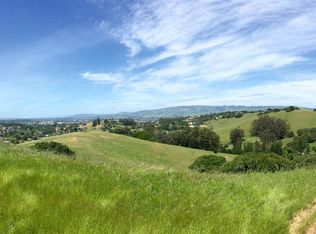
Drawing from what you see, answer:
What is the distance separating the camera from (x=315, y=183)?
1388cm

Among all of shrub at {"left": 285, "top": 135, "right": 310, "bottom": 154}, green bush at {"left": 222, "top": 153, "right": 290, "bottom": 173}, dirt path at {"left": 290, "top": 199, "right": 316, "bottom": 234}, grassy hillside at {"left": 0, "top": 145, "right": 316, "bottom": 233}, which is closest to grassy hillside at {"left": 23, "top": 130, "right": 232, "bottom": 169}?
green bush at {"left": 222, "top": 153, "right": 290, "bottom": 173}

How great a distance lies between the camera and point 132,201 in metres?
9.85

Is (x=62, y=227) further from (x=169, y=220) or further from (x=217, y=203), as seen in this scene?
(x=217, y=203)

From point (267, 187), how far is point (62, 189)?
606 cm

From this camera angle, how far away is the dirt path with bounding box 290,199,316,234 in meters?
9.48

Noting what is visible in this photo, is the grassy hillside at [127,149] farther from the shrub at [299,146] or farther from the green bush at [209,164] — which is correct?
the shrub at [299,146]

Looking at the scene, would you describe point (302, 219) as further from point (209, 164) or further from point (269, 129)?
point (269, 129)

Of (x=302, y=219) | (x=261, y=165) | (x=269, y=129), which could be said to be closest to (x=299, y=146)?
(x=269, y=129)

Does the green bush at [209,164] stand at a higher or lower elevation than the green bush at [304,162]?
lower

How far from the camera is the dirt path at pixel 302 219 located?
31.1 ft

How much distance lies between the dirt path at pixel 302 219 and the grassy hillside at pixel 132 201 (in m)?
0.18

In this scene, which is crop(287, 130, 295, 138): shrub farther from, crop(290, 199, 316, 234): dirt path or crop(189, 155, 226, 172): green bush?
crop(290, 199, 316, 234): dirt path

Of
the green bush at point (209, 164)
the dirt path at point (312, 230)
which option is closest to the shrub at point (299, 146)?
the green bush at point (209, 164)

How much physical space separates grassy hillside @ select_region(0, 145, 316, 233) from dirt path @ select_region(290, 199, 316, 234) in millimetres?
179
